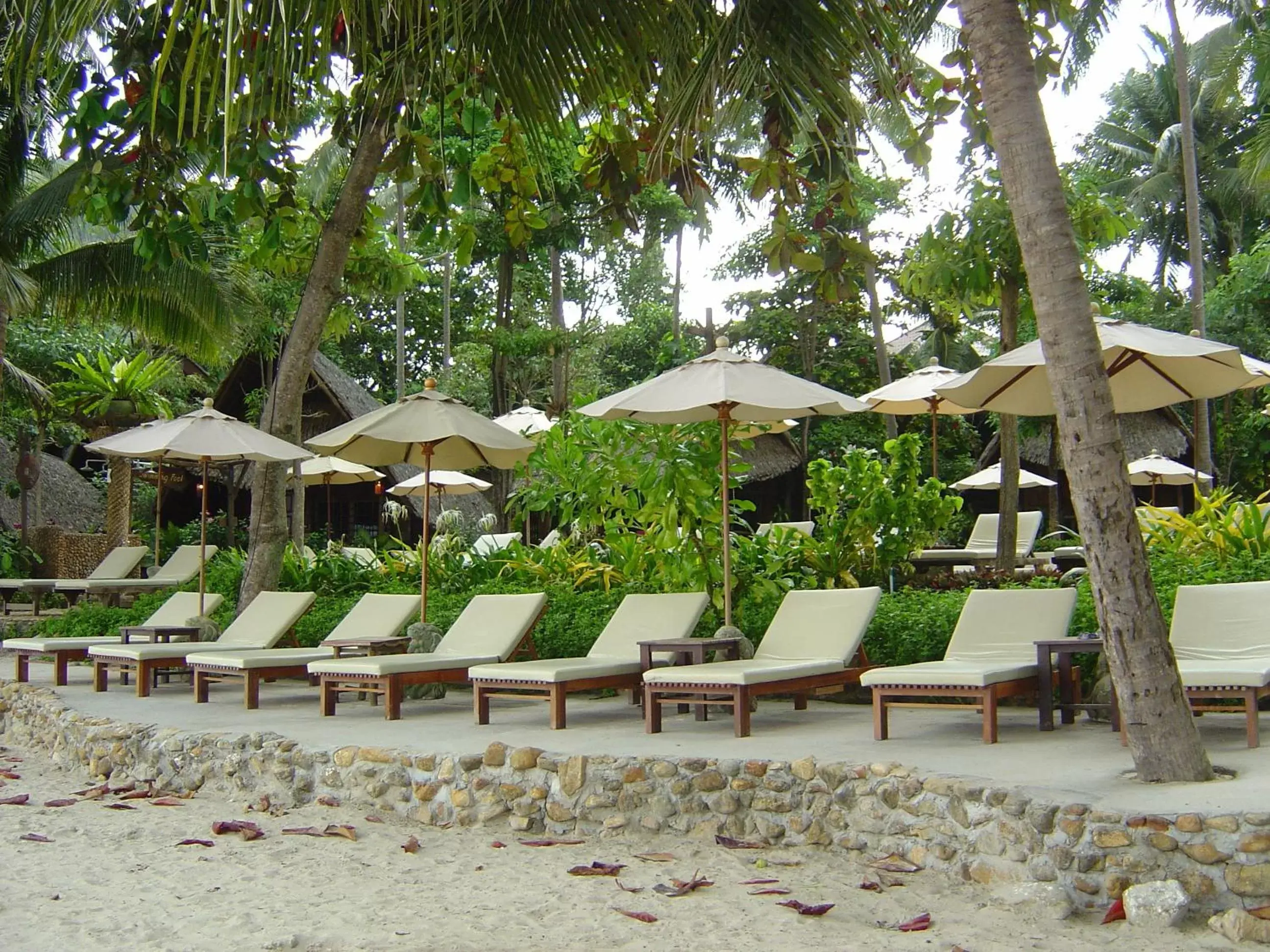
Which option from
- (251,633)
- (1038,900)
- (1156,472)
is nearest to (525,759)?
(1038,900)

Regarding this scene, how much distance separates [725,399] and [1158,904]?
3.70 meters

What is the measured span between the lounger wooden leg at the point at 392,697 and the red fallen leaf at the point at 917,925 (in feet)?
13.4

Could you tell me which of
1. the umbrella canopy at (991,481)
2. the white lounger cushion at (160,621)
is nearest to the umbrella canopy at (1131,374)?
the white lounger cushion at (160,621)

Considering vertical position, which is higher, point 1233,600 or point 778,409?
point 778,409

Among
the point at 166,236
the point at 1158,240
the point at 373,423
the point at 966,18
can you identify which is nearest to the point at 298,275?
the point at 373,423

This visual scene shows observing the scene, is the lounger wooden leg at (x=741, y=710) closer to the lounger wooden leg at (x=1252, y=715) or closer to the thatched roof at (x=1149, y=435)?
the lounger wooden leg at (x=1252, y=715)

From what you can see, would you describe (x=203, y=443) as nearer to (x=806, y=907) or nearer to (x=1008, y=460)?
(x=1008, y=460)

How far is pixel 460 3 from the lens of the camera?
5102 mm

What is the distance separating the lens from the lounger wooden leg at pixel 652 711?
6.51m

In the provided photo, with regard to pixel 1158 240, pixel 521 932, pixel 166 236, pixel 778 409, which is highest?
pixel 1158 240

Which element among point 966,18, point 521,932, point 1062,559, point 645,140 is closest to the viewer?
point 521,932

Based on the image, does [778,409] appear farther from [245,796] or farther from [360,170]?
[360,170]

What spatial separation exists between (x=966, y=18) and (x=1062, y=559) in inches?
332

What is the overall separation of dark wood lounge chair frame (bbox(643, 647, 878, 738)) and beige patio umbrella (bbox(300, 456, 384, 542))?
9.05 meters
